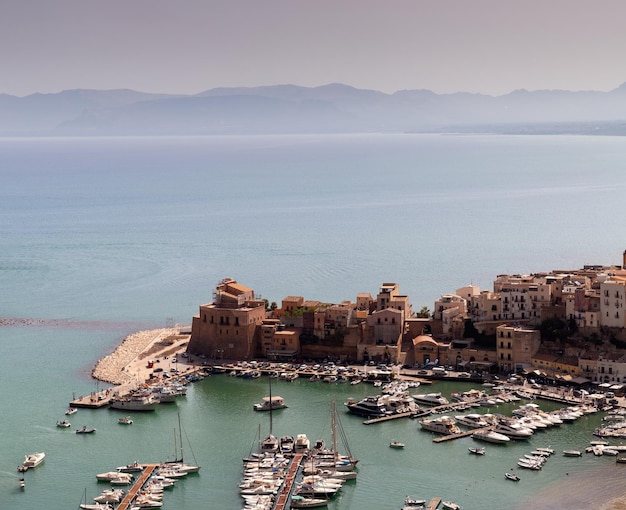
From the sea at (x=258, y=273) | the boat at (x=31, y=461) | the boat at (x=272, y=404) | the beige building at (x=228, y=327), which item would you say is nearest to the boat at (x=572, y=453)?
the sea at (x=258, y=273)

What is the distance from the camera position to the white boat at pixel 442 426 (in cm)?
2961

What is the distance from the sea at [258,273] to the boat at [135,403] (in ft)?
0.96

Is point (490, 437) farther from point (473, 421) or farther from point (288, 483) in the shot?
point (288, 483)

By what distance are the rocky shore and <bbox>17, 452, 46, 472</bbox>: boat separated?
280 inches

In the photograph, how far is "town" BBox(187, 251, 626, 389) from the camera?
115ft

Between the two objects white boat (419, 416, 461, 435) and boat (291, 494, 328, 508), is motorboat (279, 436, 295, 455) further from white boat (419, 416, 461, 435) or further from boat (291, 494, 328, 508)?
white boat (419, 416, 461, 435)

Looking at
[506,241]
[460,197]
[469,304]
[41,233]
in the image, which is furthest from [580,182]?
[469,304]

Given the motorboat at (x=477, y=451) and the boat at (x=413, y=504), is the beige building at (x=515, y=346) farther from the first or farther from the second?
the boat at (x=413, y=504)

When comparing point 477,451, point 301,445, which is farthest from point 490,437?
point 301,445

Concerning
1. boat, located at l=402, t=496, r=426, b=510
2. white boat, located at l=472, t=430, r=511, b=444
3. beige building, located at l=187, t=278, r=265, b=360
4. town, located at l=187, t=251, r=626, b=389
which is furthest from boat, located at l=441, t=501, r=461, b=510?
beige building, located at l=187, t=278, r=265, b=360

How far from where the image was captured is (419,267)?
56.8 meters

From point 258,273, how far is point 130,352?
17.4 m

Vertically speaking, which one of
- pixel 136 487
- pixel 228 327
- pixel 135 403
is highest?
pixel 228 327

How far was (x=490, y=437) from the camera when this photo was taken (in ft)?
95.0
